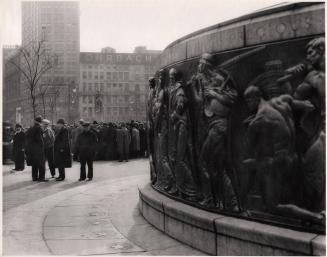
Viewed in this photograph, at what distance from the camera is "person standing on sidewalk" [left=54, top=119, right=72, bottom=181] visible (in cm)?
1254

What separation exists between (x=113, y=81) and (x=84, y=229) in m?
93.6

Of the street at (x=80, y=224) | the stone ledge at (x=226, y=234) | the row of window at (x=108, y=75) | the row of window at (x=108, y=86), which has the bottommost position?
the street at (x=80, y=224)

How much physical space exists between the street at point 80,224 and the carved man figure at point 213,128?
2.53 feet

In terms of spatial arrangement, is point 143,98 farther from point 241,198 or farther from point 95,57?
point 241,198

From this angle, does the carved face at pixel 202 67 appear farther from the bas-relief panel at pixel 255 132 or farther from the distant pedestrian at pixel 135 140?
the distant pedestrian at pixel 135 140

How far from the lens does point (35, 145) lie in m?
12.4

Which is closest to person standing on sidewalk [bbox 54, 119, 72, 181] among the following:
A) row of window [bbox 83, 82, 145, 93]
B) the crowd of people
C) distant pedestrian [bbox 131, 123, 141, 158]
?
the crowd of people

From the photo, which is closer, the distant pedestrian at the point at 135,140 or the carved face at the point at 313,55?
the carved face at the point at 313,55

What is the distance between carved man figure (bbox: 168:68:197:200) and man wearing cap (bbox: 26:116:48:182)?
7445 millimetres

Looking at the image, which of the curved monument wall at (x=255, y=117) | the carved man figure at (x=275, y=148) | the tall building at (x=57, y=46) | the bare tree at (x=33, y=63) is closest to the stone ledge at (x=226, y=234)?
the curved monument wall at (x=255, y=117)

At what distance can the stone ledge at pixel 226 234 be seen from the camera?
3.88 meters

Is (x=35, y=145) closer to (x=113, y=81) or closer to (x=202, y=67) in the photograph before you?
(x=202, y=67)

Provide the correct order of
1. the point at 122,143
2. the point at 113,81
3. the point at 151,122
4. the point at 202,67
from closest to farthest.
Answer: the point at 202,67 → the point at 151,122 → the point at 122,143 → the point at 113,81

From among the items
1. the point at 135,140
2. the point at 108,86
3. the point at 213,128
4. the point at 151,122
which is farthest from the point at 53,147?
the point at 108,86
